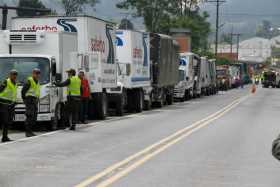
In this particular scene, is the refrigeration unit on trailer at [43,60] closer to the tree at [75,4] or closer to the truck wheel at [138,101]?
the truck wheel at [138,101]

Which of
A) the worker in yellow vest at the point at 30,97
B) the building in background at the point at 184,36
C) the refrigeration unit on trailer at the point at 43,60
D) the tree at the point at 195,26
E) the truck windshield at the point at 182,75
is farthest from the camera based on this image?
the tree at the point at 195,26

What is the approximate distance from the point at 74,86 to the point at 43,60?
121 cm

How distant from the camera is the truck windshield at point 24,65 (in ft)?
69.4

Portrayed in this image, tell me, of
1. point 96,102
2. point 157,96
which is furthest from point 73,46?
point 157,96

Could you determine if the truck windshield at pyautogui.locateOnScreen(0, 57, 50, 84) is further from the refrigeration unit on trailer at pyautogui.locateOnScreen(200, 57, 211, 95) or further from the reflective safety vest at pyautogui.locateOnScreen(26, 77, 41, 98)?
the refrigeration unit on trailer at pyautogui.locateOnScreen(200, 57, 211, 95)

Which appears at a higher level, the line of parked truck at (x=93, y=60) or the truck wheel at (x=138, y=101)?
the line of parked truck at (x=93, y=60)

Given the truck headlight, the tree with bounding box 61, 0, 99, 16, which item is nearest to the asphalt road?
the truck headlight

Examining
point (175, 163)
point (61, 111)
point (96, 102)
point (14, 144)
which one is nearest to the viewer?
point (175, 163)

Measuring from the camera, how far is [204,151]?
15641 mm

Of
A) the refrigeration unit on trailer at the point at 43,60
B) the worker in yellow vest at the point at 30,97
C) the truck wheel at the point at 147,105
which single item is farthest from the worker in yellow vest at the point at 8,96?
the truck wheel at the point at 147,105

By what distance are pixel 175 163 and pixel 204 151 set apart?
7.88 ft

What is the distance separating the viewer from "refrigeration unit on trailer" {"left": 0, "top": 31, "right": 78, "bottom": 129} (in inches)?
816

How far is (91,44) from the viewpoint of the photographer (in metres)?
25.7

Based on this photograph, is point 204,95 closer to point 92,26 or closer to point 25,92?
point 92,26
